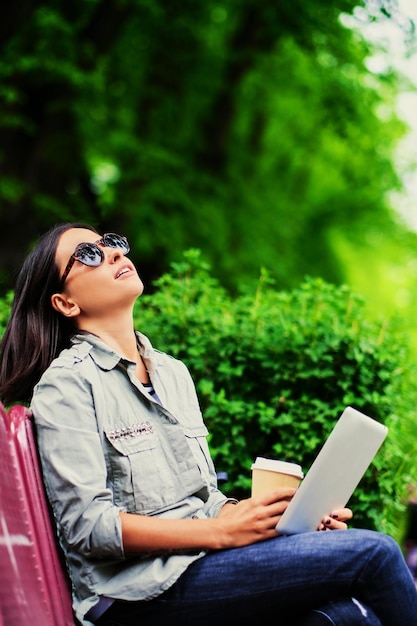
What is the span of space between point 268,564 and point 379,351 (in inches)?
70.2

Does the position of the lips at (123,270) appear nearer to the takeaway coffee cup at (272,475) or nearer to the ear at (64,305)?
the ear at (64,305)

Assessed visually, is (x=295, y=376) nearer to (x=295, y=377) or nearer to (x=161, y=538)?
(x=295, y=377)

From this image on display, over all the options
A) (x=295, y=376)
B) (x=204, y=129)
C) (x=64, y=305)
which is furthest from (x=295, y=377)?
(x=204, y=129)

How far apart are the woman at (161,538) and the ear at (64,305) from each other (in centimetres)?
14

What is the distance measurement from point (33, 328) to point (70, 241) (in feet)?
0.97

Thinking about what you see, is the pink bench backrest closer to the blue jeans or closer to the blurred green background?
the blue jeans

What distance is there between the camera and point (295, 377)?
3881mm

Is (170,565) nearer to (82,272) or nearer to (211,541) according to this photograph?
(211,541)

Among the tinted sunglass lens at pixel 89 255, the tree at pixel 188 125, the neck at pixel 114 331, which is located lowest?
the neck at pixel 114 331

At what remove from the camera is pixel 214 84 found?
1427 cm

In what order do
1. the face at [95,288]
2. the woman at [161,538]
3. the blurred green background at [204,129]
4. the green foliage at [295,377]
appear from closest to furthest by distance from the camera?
the woman at [161,538], the face at [95,288], the green foliage at [295,377], the blurred green background at [204,129]

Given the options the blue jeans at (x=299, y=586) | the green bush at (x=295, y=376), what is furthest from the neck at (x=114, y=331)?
the green bush at (x=295, y=376)

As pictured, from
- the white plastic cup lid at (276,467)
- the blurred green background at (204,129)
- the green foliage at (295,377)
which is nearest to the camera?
the white plastic cup lid at (276,467)

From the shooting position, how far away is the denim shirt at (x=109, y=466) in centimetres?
218
